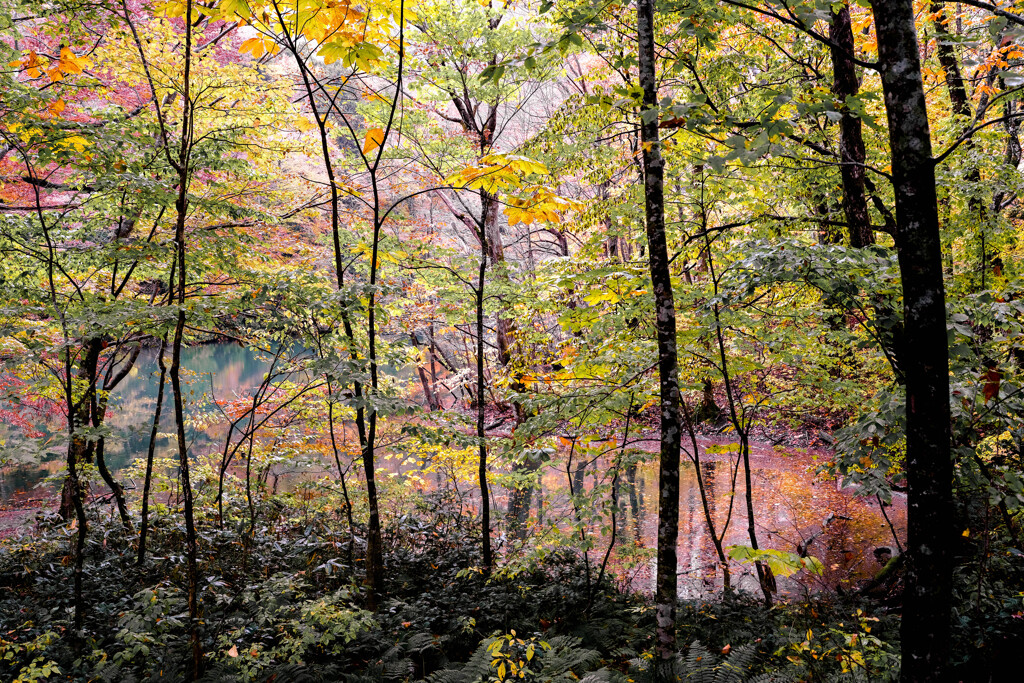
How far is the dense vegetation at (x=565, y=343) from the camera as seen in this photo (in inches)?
110

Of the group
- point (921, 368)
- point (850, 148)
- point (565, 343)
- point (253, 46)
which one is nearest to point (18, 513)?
point (565, 343)

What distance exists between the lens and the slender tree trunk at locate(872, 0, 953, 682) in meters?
1.88

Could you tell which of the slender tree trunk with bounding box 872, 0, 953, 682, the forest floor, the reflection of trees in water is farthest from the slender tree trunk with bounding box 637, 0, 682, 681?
the forest floor

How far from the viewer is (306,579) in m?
5.56

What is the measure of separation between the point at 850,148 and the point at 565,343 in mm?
3697

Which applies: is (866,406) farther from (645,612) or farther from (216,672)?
(216,672)

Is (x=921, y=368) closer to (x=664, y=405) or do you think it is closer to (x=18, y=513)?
(x=664, y=405)

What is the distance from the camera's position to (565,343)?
20.8 feet

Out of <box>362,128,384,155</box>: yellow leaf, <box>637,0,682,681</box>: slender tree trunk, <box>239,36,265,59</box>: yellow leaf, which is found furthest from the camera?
<box>362,128,384,155</box>: yellow leaf

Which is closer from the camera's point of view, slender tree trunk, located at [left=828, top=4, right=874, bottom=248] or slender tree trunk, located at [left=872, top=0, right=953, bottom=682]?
slender tree trunk, located at [left=872, top=0, right=953, bottom=682]

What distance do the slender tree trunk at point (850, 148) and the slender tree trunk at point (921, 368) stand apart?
3.13 metres

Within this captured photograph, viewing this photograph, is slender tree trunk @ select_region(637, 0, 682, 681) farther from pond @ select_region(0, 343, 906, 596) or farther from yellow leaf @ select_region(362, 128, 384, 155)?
yellow leaf @ select_region(362, 128, 384, 155)

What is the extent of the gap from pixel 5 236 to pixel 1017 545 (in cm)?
1040

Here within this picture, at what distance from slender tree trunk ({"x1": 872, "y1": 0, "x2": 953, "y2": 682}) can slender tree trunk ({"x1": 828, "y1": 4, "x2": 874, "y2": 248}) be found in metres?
3.13
